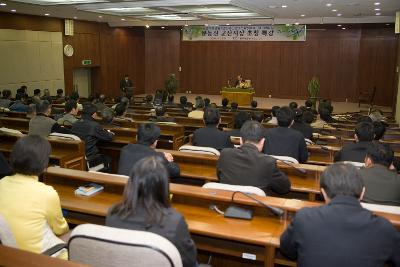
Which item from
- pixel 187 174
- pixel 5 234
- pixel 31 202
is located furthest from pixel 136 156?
pixel 5 234

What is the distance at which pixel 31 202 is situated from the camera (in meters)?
2.26

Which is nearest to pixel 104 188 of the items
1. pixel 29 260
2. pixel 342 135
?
pixel 29 260

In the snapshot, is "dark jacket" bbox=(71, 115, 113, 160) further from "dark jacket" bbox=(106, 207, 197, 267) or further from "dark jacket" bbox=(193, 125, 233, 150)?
"dark jacket" bbox=(106, 207, 197, 267)

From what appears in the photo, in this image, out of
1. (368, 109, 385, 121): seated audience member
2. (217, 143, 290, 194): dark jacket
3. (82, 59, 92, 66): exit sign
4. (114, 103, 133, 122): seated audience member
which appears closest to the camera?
(217, 143, 290, 194): dark jacket

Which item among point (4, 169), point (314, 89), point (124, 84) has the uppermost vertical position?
point (124, 84)

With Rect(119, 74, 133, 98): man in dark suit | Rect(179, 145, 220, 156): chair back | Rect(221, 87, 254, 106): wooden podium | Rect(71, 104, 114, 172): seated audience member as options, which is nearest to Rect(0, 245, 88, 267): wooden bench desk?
Rect(179, 145, 220, 156): chair back

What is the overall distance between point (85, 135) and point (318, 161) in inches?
125

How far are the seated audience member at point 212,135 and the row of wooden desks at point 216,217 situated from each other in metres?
1.95

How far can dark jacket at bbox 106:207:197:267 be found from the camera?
1909mm

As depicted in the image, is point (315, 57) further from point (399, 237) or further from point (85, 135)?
point (399, 237)

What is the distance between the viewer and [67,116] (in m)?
6.59

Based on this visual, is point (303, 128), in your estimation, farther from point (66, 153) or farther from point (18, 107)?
point (18, 107)

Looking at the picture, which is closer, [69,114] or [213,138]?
[213,138]

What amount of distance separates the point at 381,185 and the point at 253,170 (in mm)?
962
